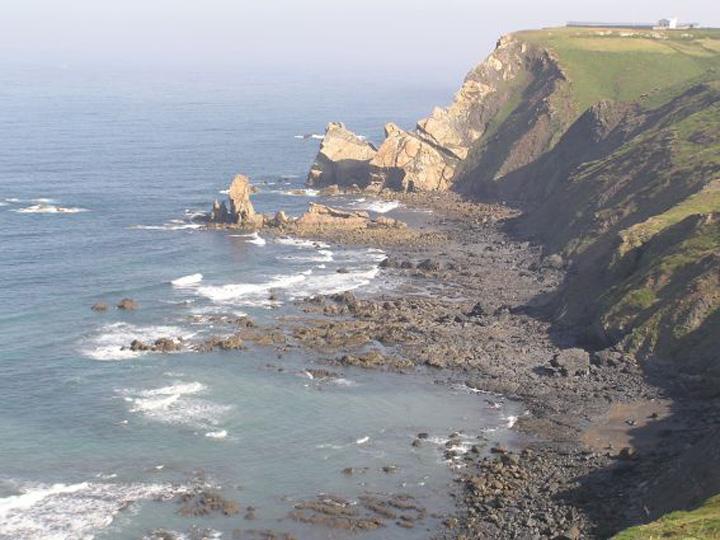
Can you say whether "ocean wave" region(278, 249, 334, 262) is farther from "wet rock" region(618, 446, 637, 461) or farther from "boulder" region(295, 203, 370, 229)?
"wet rock" region(618, 446, 637, 461)

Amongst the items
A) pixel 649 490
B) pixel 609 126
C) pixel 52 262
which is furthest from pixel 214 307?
pixel 609 126

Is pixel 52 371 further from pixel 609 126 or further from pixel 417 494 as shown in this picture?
pixel 609 126

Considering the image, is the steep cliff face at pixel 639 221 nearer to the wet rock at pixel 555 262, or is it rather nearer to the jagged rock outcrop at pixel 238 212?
the wet rock at pixel 555 262

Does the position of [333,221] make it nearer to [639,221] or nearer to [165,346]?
[639,221]

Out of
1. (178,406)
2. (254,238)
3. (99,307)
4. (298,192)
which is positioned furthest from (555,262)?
(298,192)

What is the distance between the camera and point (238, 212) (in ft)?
498

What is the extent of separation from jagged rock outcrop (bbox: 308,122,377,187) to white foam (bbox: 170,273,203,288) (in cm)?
6642

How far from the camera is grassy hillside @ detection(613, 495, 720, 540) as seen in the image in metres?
49.8

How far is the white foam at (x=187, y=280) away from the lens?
121188mm

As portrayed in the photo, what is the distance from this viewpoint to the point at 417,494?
70.2m

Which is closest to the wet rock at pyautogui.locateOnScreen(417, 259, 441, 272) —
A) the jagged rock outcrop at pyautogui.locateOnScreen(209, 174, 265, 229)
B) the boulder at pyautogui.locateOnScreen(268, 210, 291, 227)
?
the boulder at pyautogui.locateOnScreen(268, 210, 291, 227)

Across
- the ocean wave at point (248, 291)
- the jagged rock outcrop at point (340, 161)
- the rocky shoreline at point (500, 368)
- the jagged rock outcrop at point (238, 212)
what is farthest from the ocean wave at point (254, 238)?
the jagged rock outcrop at point (340, 161)

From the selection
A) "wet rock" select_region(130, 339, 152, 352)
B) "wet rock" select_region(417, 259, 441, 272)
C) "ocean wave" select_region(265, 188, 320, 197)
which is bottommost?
"wet rock" select_region(130, 339, 152, 352)

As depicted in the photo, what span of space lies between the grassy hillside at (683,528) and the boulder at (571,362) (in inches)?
1415
